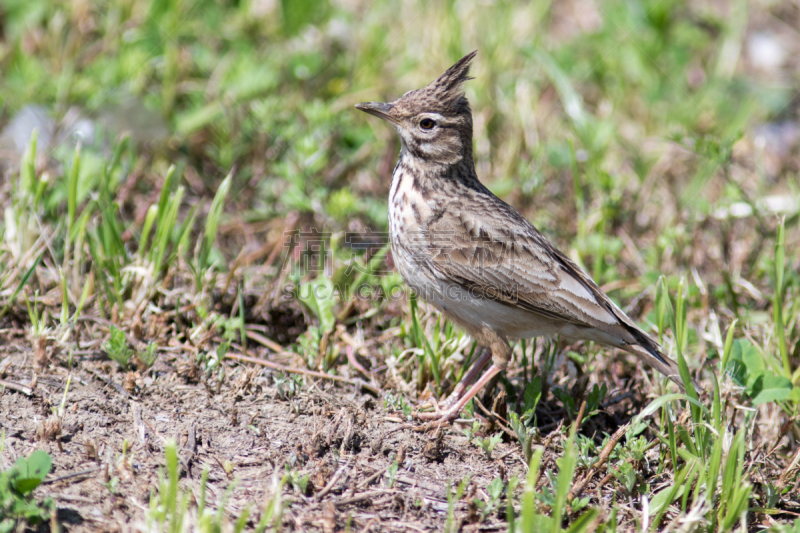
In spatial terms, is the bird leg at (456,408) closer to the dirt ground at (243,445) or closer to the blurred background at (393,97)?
the dirt ground at (243,445)

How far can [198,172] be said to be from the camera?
6.48m

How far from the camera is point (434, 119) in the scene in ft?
15.8

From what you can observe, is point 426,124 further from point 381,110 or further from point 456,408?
point 456,408

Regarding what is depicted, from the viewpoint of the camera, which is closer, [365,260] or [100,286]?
[100,286]

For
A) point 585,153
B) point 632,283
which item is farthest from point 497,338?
point 585,153

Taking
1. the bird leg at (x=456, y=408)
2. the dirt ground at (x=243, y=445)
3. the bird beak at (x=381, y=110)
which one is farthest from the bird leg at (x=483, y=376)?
the bird beak at (x=381, y=110)

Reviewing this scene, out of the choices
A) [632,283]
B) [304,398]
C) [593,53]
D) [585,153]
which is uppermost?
[593,53]

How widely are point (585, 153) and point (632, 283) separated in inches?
63.8

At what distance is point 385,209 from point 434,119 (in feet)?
3.73

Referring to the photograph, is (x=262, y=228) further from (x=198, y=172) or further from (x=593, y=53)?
(x=593, y=53)

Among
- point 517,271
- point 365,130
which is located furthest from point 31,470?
point 365,130

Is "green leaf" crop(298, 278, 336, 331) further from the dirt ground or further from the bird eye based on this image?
the bird eye

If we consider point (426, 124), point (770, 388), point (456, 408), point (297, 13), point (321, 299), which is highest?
point (297, 13)

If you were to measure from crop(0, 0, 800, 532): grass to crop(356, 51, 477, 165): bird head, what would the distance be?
90 cm
